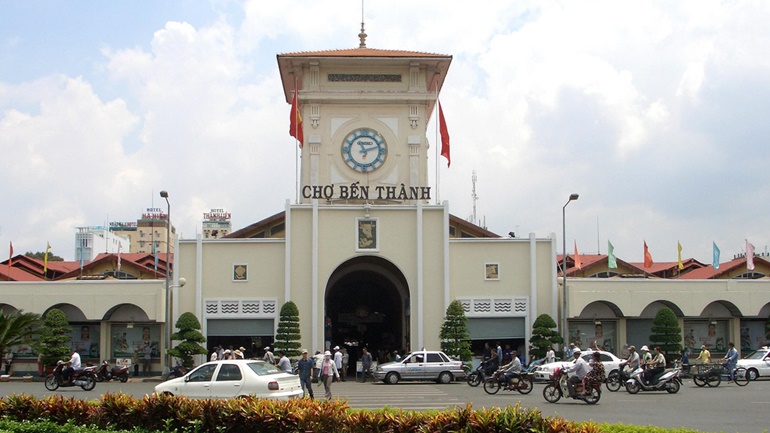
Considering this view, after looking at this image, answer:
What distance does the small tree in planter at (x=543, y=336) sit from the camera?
129 ft

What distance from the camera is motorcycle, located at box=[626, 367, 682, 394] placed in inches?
1106

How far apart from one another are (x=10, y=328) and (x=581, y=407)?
1462cm

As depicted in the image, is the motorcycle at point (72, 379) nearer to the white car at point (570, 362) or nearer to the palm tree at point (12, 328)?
the palm tree at point (12, 328)

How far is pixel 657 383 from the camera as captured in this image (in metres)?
28.1

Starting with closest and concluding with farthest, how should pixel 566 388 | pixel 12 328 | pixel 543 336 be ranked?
pixel 12 328 < pixel 566 388 < pixel 543 336

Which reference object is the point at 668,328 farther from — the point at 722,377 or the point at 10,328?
the point at 10,328

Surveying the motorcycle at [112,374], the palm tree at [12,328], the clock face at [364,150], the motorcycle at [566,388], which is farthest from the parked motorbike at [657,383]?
the clock face at [364,150]

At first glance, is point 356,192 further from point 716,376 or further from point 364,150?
point 716,376

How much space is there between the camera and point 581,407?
76.8ft

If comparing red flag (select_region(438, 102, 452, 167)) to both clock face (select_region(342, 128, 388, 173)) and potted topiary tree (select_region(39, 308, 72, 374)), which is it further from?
potted topiary tree (select_region(39, 308, 72, 374))

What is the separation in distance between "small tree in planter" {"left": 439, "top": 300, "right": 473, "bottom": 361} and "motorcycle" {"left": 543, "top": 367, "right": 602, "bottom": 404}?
1322cm

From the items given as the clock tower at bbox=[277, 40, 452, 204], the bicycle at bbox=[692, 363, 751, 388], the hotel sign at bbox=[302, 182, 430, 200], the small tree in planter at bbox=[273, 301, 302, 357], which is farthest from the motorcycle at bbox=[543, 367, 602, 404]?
the clock tower at bbox=[277, 40, 452, 204]

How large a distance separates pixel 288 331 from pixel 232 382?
1667cm

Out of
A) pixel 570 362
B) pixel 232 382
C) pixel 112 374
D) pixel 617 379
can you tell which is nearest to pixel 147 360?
pixel 112 374
